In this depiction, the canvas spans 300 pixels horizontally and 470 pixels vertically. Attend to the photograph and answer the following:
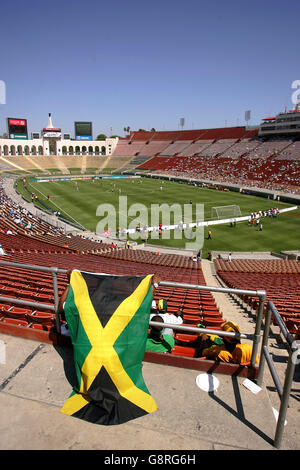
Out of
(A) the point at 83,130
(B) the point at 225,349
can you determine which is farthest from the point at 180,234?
(A) the point at 83,130

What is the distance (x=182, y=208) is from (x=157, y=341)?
39.4m

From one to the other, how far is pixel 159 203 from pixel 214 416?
1722 inches

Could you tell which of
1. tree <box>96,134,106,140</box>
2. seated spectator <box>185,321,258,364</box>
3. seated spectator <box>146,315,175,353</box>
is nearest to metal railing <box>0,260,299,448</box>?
seated spectator <box>185,321,258,364</box>

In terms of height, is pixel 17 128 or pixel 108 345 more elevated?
pixel 17 128

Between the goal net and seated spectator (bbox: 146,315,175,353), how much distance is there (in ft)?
113

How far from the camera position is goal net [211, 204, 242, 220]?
37.9 meters

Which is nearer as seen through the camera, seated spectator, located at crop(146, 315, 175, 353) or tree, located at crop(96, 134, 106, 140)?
seated spectator, located at crop(146, 315, 175, 353)

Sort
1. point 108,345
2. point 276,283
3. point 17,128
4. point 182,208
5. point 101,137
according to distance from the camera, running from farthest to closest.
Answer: point 101,137
point 17,128
point 182,208
point 276,283
point 108,345

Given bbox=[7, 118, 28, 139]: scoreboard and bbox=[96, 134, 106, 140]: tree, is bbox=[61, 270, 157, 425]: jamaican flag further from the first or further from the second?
bbox=[96, 134, 106, 140]: tree

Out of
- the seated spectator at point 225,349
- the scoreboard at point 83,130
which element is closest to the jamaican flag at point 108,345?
the seated spectator at point 225,349

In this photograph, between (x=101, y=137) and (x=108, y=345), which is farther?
(x=101, y=137)

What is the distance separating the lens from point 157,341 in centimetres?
385

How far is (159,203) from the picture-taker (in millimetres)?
46156

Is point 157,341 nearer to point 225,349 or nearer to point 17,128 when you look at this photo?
point 225,349
